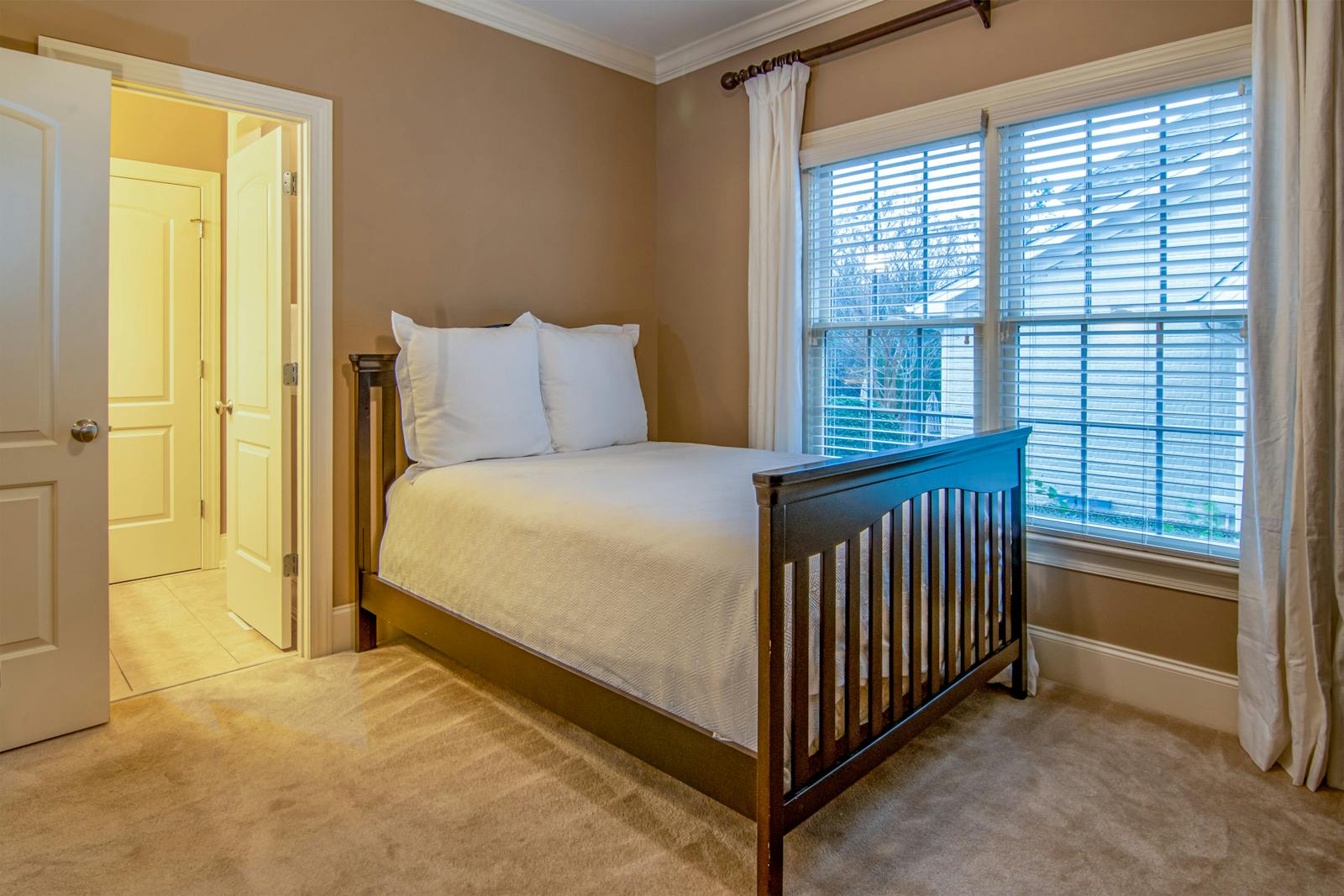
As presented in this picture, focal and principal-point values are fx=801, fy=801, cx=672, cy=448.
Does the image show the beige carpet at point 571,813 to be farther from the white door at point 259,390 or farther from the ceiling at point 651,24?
the ceiling at point 651,24

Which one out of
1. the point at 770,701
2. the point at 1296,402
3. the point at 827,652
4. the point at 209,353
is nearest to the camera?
the point at 770,701

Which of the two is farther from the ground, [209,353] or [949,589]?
[209,353]

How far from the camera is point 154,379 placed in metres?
3.99

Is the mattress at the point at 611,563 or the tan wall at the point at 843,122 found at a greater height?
the tan wall at the point at 843,122

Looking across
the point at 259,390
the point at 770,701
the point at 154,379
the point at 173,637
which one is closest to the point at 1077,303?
the point at 770,701

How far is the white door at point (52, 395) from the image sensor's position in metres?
2.13

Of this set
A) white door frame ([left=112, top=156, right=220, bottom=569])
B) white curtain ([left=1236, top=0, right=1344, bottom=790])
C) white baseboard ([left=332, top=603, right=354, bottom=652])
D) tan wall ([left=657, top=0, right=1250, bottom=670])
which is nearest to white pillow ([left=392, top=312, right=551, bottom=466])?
white baseboard ([left=332, top=603, right=354, bottom=652])

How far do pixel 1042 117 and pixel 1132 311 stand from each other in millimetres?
710

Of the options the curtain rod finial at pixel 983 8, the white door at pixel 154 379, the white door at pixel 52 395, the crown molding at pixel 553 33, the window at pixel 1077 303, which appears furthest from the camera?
the white door at pixel 154 379

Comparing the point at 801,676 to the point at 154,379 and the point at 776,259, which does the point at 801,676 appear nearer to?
the point at 776,259

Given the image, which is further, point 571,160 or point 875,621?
point 571,160

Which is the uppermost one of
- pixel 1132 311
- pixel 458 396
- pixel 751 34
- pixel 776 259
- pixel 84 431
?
pixel 751 34

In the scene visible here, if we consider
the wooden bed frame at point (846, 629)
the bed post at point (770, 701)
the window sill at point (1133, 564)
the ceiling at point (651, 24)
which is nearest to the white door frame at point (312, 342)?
the wooden bed frame at point (846, 629)

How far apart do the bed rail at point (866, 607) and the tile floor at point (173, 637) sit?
7.04ft
